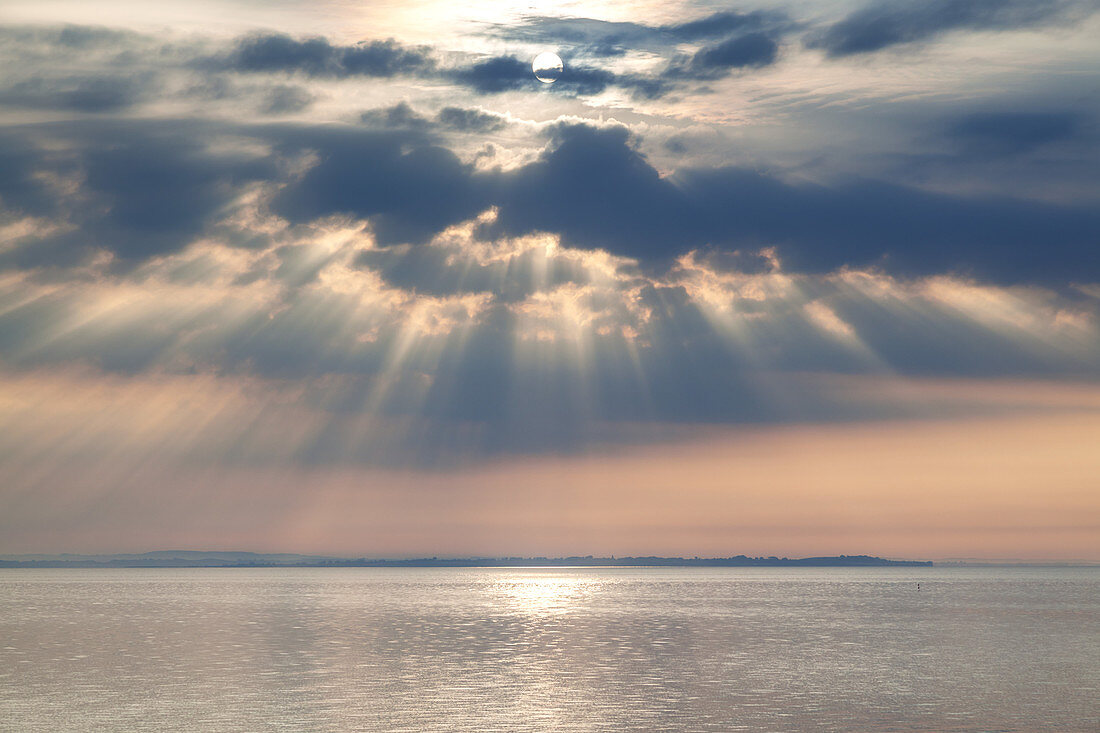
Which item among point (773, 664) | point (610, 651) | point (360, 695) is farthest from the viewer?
point (610, 651)

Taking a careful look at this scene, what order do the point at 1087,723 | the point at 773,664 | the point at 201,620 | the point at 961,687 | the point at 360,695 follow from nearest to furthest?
the point at 1087,723 < the point at 360,695 < the point at 961,687 < the point at 773,664 < the point at 201,620

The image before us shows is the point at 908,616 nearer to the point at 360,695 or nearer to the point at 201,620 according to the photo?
the point at 201,620

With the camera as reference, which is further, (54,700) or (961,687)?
(961,687)

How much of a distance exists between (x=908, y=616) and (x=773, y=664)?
86936 millimetres

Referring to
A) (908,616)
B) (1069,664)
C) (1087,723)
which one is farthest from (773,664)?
(908,616)

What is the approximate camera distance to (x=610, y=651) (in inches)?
3807

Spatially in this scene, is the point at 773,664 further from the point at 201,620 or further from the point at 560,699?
the point at 201,620

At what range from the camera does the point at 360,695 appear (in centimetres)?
6500

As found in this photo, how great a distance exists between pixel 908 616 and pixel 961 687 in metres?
96.2

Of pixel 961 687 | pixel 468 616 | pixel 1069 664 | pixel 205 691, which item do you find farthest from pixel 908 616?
pixel 205 691

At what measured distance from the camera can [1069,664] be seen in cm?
8619

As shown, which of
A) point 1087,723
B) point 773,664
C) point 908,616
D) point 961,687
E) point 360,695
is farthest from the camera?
point 908,616

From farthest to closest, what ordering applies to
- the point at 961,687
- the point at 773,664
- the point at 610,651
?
the point at 610,651
the point at 773,664
the point at 961,687

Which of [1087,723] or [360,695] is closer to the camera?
[1087,723]
